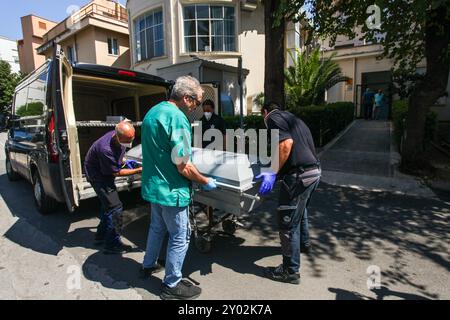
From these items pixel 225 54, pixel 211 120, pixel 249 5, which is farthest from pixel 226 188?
pixel 249 5

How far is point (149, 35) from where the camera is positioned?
1594 centimetres

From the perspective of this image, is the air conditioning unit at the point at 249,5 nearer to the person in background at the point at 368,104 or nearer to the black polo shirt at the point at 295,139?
the person in background at the point at 368,104

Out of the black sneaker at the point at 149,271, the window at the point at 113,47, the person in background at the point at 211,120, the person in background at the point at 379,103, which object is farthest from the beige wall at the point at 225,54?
the black sneaker at the point at 149,271

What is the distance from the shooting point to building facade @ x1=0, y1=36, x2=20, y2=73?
42.2 metres

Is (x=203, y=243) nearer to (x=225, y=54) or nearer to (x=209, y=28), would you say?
(x=225, y=54)

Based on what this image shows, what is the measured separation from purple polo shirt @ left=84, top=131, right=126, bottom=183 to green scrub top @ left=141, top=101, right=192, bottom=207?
1.04 metres

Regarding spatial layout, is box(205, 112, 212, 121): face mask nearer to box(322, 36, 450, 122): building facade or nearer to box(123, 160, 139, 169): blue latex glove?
box(123, 160, 139, 169): blue latex glove

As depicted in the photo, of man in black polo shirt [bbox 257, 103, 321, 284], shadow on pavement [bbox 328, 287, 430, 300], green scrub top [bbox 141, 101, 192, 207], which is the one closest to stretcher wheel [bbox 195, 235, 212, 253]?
man in black polo shirt [bbox 257, 103, 321, 284]

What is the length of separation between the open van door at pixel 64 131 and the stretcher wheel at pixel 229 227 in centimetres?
191

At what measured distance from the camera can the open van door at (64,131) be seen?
372cm

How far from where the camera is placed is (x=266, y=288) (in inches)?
120

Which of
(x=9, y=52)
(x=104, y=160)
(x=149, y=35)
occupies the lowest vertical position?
(x=104, y=160)

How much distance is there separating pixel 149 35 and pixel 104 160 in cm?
1401
